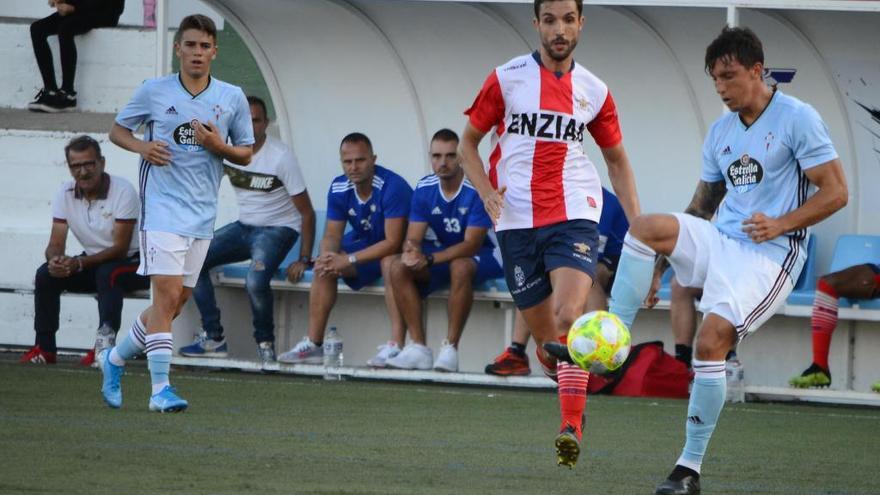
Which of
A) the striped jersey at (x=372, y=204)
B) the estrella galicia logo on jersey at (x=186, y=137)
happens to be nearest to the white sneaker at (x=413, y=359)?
the striped jersey at (x=372, y=204)

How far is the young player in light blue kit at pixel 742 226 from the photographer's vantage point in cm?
606

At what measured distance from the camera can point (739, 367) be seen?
1062 cm

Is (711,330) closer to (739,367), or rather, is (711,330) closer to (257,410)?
(257,410)

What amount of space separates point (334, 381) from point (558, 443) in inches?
215

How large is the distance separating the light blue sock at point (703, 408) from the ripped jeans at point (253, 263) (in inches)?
237

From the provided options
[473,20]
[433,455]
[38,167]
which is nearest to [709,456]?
[433,455]

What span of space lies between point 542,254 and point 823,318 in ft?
12.4

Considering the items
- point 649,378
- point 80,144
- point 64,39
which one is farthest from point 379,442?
point 64,39

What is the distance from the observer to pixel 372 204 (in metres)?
11.7

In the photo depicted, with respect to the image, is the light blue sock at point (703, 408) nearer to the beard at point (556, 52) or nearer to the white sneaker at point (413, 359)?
the beard at point (556, 52)

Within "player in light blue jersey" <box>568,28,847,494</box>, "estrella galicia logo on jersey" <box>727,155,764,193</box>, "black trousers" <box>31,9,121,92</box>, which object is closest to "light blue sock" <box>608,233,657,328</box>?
"player in light blue jersey" <box>568,28,847,494</box>

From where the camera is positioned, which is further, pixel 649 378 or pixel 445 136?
pixel 445 136

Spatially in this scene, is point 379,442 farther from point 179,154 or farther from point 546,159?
point 179,154

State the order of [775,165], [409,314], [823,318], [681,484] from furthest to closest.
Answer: [409,314] → [823,318] → [775,165] → [681,484]
